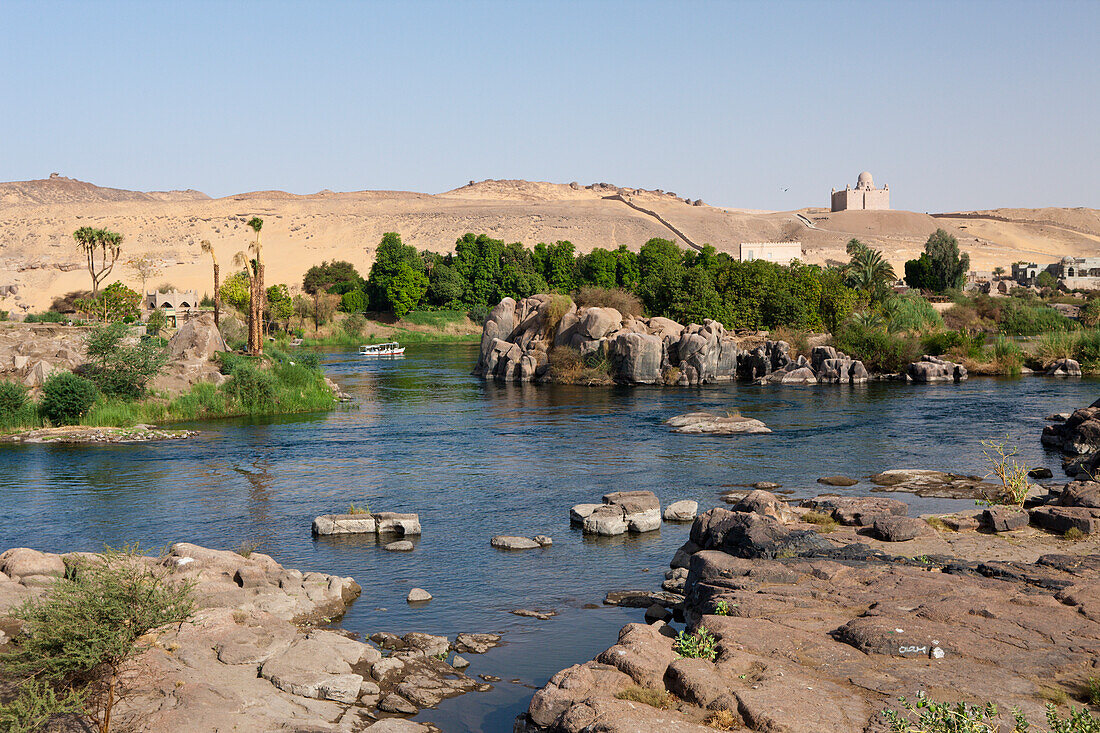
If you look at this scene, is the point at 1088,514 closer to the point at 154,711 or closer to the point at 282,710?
the point at 282,710

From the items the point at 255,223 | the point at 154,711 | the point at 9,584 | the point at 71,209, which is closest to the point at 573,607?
the point at 154,711

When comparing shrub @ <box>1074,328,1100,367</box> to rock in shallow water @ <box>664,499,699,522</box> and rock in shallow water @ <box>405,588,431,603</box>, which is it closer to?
rock in shallow water @ <box>664,499,699,522</box>

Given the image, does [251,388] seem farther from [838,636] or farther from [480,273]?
[480,273]

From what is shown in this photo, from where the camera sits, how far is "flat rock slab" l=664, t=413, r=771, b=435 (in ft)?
99.8

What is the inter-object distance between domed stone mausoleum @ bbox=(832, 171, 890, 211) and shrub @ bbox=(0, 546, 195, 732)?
16712cm

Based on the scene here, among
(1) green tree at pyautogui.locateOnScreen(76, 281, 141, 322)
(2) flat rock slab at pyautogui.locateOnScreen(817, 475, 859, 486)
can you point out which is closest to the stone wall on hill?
(2) flat rock slab at pyautogui.locateOnScreen(817, 475, 859, 486)

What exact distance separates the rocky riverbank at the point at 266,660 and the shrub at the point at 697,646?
255cm

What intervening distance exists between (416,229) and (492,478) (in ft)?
385

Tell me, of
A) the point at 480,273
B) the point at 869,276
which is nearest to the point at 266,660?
the point at 869,276

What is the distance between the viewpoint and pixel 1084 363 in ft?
149

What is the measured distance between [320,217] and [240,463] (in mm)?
122119

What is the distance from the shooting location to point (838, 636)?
995 centimetres

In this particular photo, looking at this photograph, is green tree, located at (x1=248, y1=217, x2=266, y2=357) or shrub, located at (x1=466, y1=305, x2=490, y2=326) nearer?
green tree, located at (x1=248, y1=217, x2=266, y2=357)

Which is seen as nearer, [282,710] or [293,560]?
[282,710]
